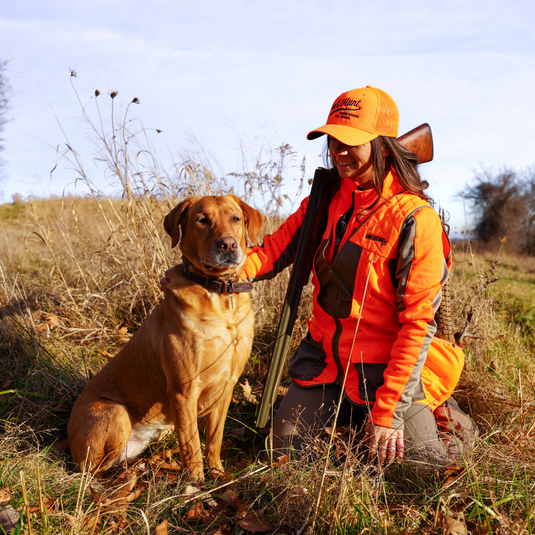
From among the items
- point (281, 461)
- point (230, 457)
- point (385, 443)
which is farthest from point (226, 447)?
point (385, 443)

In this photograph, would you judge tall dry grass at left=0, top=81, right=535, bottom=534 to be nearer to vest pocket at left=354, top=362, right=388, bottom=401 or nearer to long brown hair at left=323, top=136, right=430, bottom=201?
vest pocket at left=354, top=362, right=388, bottom=401

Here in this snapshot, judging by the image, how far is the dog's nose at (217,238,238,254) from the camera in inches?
96.5

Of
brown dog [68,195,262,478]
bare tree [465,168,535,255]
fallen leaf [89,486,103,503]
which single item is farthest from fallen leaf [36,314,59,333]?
bare tree [465,168,535,255]

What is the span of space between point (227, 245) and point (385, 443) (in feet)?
4.65

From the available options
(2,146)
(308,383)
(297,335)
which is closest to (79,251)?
(297,335)

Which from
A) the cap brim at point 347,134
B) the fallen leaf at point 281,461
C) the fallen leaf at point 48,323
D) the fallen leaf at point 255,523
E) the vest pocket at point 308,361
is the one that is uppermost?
the cap brim at point 347,134

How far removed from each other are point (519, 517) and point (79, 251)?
19.3ft

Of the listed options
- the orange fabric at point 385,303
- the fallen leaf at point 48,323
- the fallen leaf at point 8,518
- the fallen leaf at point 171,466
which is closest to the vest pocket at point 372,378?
the orange fabric at point 385,303

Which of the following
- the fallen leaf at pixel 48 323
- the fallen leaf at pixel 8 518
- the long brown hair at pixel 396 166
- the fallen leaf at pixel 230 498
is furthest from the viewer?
the fallen leaf at pixel 48 323

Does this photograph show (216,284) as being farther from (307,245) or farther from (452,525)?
(452,525)

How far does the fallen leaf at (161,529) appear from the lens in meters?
1.91

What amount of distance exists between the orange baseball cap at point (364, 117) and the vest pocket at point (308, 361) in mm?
1378

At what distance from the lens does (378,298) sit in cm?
257

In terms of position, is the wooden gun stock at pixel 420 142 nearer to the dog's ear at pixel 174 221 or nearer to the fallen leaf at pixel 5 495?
the dog's ear at pixel 174 221
